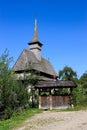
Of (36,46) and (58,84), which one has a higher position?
(36,46)

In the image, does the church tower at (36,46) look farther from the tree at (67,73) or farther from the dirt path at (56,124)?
the dirt path at (56,124)

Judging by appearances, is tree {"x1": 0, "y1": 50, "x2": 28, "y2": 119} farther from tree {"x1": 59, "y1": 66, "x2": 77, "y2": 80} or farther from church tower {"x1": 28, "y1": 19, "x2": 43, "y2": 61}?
tree {"x1": 59, "y1": 66, "x2": 77, "y2": 80}

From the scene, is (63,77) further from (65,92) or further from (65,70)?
(65,92)

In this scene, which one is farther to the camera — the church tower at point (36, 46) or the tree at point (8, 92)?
the church tower at point (36, 46)

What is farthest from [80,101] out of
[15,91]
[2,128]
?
[2,128]

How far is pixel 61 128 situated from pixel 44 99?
46.2 feet

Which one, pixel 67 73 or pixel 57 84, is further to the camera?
pixel 67 73

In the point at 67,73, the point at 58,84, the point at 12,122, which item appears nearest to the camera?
the point at 12,122

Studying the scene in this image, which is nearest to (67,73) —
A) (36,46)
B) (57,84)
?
(36,46)

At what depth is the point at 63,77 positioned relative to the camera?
60.4 meters

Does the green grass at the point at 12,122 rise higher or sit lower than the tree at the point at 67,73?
lower

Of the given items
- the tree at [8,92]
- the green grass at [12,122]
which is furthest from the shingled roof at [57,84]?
the green grass at [12,122]

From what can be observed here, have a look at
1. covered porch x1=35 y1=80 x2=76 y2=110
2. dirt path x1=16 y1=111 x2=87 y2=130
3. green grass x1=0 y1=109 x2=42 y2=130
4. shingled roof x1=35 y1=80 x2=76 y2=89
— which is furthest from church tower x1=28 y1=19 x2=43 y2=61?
dirt path x1=16 y1=111 x2=87 y2=130

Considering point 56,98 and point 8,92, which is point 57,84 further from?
point 8,92
